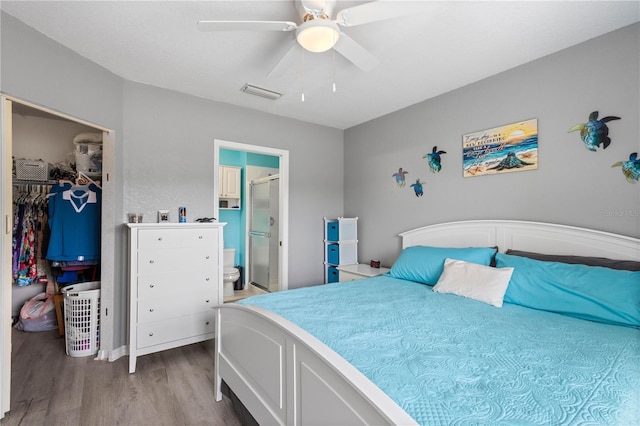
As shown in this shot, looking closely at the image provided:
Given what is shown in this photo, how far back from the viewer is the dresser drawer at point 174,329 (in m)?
2.41

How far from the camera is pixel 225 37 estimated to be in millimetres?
2033

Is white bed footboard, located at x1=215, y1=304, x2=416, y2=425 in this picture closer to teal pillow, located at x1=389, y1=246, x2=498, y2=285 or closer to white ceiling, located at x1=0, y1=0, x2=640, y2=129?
teal pillow, located at x1=389, y1=246, x2=498, y2=285

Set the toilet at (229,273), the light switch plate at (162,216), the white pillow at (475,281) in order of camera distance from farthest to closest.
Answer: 1. the toilet at (229,273)
2. the light switch plate at (162,216)
3. the white pillow at (475,281)

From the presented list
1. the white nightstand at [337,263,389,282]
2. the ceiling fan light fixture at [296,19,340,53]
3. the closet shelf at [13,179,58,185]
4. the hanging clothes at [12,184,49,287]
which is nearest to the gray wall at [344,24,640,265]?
the white nightstand at [337,263,389,282]

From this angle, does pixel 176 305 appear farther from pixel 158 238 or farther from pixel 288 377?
pixel 288 377

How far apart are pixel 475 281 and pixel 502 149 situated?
1.26 m

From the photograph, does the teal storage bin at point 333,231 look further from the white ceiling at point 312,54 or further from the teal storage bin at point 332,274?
the white ceiling at point 312,54

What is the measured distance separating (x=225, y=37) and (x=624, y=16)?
2611 mm

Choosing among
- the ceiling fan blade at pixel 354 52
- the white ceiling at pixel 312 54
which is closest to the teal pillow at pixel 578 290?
the white ceiling at pixel 312 54

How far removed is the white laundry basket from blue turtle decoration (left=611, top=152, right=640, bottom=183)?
13.9ft

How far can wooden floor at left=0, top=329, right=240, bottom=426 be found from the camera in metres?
1.81

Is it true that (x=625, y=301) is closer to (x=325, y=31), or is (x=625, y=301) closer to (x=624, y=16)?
(x=624, y=16)

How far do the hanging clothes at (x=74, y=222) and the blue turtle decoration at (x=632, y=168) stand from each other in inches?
174

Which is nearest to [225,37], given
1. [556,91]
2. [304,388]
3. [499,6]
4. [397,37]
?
[397,37]
